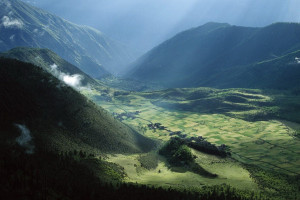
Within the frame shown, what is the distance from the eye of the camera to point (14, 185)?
85188 mm

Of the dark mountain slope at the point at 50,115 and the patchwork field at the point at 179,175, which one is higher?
the dark mountain slope at the point at 50,115

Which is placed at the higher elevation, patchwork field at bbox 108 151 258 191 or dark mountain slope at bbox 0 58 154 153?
dark mountain slope at bbox 0 58 154 153

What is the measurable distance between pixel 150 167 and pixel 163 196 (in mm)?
56049

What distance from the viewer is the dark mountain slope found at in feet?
425

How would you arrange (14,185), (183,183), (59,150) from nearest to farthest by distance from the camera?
(14,185), (59,150), (183,183)

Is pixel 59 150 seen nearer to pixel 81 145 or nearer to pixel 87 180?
pixel 81 145

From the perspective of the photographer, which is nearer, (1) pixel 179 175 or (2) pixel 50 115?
(2) pixel 50 115

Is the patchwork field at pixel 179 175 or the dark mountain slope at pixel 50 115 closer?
the dark mountain slope at pixel 50 115

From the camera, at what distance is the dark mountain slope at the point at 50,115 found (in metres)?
130

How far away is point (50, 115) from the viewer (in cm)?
15200

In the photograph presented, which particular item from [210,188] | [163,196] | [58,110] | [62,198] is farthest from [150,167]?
[62,198]

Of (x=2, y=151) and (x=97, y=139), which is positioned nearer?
(x=2, y=151)

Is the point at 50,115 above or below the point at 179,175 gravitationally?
above

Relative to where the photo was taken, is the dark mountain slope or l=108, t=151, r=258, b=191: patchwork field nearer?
the dark mountain slope
